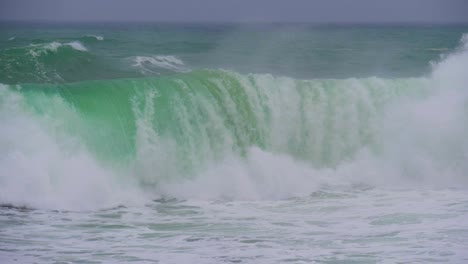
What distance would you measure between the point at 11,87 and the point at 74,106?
118 centimetres

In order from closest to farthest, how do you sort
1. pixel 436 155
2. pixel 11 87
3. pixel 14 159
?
pixel 14 159
pixel 11 87
pixel 436 155

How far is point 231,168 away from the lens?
14039 mm

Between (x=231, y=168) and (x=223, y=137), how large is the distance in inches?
36.4

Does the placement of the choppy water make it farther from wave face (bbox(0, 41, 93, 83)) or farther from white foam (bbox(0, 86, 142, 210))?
wave face (bbox(0, 41, 93, 83))

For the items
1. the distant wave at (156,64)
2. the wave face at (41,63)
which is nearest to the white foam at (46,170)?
the wave face at (41,63)

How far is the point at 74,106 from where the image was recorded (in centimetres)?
1384

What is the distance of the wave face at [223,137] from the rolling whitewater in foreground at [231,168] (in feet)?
0.10

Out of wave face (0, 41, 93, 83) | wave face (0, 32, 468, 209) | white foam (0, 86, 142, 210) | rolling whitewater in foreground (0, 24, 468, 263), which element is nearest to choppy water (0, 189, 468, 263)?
rolling whitewater in foreground (0, 24, 468, 263)

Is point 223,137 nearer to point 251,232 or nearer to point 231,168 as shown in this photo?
point 231,168

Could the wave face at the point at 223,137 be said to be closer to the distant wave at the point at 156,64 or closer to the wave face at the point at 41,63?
the wave face at the point at 41,63

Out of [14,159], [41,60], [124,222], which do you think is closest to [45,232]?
[124,222]

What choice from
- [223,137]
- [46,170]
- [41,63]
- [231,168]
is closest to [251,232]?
[231,168]

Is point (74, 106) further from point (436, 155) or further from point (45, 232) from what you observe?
point (436, 155)

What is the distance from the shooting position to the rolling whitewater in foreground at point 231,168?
980 cm
